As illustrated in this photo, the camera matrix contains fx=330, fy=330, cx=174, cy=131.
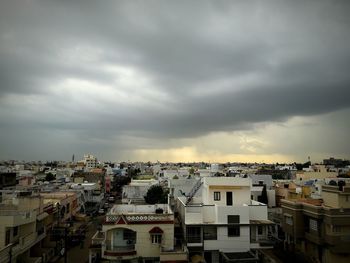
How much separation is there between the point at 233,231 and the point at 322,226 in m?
8.45

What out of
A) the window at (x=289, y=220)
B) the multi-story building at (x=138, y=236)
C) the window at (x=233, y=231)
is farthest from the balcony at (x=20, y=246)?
the window at (x=289, y=220)

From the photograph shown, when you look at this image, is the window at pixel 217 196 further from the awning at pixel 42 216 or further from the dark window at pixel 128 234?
the awning at pixel 42 216

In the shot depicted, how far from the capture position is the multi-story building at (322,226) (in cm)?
2859

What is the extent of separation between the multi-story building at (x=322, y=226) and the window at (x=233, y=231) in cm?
764

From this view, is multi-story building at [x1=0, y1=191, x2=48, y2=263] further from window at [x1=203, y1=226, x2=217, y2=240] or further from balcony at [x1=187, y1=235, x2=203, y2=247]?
window at [x1=203, y1=226, x2=217, y2=240]

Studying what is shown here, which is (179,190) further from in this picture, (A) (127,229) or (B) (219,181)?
(A) (127,229)

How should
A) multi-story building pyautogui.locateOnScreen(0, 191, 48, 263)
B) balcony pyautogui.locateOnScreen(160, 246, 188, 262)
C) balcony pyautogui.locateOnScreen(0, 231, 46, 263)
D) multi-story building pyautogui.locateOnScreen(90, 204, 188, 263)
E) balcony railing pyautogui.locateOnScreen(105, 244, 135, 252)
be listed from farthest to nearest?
multi-story building pyautogui.locateOnScreen(90, 204, 188, 263), balcony railing pyautogui.locateOnScreen(105, 244, 135, 252), multi-story building pyautogui.locateOnScreen(0, 191, 48, 263), balcony pyautogui.locateOnScreen(160, 246, 188, 262), balcony pyautogui.locateOnScreen(0, 231, 46, 263)

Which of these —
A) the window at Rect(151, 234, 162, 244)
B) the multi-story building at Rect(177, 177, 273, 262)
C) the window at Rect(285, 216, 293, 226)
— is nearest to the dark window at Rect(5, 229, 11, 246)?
the window at Rect(151, 234, 162, 244)

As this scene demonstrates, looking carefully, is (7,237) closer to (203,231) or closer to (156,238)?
(156,238)

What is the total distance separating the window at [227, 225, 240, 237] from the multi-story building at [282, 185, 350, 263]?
7635mm

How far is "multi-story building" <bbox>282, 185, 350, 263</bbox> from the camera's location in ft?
93.8

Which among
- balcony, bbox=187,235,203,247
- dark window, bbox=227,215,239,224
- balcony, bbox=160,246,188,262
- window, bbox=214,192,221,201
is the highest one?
window, bbox=214,192,221,201

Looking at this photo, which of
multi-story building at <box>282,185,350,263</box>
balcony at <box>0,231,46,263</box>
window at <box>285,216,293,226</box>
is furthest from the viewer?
window at <box>285,216,293,226</box>

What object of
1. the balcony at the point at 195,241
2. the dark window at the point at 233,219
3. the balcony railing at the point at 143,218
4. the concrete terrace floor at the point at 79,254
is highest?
the balcony railing at the point at 143,218
